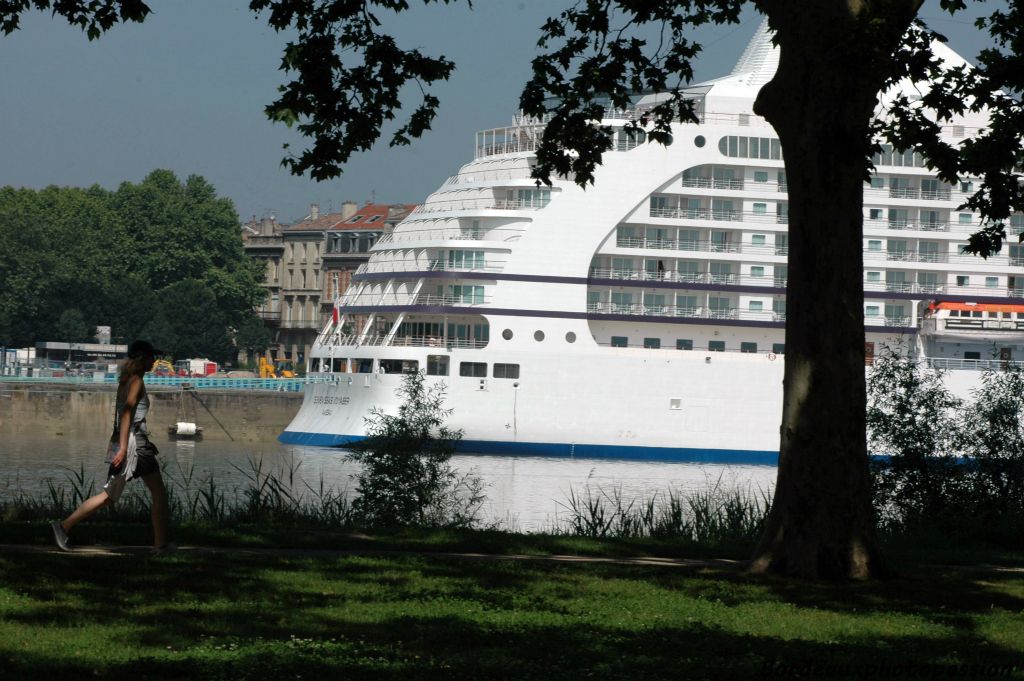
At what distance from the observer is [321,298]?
336 ft

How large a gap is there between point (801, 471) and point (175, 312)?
76.3m

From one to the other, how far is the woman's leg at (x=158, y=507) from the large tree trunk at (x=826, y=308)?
352 cm

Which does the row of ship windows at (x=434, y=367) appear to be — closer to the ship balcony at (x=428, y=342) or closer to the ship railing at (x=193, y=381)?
the ship balcony at (x=428, y=342)

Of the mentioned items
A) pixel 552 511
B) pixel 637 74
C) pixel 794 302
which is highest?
pixel 637 74

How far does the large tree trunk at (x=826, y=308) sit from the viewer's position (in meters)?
9.50

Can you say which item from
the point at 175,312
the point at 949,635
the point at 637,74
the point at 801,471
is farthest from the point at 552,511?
the point at 175,312

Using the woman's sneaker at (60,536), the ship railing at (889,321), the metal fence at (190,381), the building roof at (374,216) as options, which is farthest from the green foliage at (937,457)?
the building roof at (374,216)

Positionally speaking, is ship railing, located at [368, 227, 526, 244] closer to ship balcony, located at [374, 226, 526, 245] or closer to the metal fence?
ship balcony, located at [374, 226, 526, 245]

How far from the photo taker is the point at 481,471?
36.5 m

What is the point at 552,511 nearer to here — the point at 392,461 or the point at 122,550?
the point at 392,461

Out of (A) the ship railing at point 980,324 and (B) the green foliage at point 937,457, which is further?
→ (A) the ship railing at point 980,324

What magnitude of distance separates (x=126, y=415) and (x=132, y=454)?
23 centimetres

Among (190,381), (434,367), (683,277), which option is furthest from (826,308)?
(190,381)

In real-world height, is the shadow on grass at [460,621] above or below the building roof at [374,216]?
below
